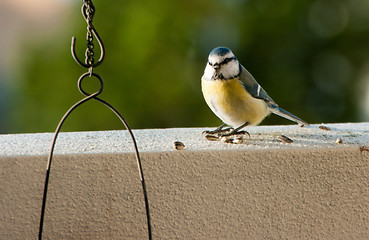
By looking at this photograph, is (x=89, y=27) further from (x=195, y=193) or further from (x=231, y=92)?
(x=231, y=92)

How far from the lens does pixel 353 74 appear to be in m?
4.32

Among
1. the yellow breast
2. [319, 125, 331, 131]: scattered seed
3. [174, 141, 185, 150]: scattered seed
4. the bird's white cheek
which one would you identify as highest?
the bird's white cheek

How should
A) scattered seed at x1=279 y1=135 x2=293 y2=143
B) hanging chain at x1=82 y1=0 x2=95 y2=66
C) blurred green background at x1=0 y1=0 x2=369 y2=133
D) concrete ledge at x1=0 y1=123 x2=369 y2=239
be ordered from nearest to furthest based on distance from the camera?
hanging chain at x1=82 y1=0 x2=95 y2=66
concrete ledge at x1=0 y1=123 x2=369 y2=239
scattered seed at x1=279 y1=135 x2=293 y2=143
blurred green background at x1=0 y1=0 x2=369 y2=133

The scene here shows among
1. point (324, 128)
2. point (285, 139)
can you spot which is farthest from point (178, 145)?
point (324, 128)

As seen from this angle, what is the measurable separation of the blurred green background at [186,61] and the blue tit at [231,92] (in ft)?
8.44

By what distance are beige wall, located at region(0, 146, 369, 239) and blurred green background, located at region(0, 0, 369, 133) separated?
2.89 metres

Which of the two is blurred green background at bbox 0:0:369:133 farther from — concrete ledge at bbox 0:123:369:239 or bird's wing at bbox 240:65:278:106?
concrete ledge at bbox 0:123:369:239

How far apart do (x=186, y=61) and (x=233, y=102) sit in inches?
111

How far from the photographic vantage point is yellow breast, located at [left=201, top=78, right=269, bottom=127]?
1.42 meters

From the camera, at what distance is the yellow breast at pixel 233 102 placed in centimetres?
142

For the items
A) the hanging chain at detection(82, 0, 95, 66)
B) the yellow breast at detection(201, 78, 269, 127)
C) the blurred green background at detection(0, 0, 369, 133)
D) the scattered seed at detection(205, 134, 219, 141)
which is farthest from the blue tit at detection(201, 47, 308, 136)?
the blurred green background at detection(0, 0, 369, 133)

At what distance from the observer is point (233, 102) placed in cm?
142

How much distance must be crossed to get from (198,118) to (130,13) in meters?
1.20

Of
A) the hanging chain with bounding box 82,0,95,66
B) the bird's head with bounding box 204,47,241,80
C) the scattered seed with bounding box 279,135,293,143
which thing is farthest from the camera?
the bird's head with bounding box 204,47,241,80
